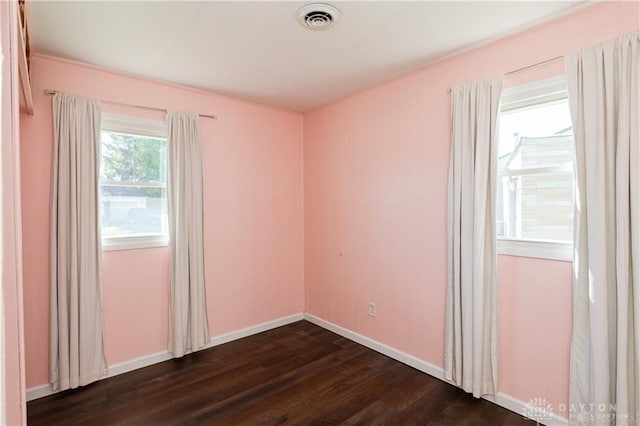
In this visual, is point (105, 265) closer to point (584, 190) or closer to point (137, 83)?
point (137, 83)

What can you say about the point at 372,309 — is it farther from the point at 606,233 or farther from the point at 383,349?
the point at 606,233

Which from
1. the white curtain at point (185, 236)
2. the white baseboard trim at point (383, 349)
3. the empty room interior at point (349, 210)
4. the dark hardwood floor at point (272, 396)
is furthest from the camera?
the white curtain at point (185, 236)

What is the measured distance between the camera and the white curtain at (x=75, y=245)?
2516 millimetres

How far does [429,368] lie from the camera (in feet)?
9.21

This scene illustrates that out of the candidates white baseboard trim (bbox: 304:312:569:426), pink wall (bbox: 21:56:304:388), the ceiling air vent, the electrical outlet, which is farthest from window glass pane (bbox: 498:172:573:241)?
pink wall (bbox: 21:56:304:388)

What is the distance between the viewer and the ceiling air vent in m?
1.93

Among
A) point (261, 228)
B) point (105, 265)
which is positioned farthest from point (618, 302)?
point (105, 265)

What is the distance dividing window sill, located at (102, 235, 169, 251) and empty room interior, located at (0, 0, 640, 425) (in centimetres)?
2

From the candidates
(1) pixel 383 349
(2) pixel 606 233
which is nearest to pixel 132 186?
(1) pixel 383 349

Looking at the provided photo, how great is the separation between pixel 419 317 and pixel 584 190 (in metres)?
1.60

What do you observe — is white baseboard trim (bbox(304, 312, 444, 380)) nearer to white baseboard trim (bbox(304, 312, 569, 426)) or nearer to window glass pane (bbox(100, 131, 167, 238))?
white baseboard trim (bbox(304, 312, 569, 426))

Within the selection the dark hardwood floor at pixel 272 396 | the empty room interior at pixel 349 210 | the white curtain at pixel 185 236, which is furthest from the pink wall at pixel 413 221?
the white curtain at pixel 185 236

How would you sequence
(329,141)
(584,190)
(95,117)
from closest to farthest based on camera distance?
(584,190) → (95,117) → (329,141)

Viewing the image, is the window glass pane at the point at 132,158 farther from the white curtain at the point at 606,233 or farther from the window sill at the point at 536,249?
the white curtain at the point at 606,233
